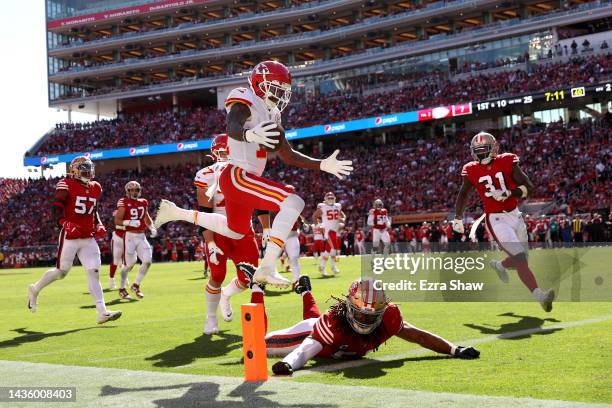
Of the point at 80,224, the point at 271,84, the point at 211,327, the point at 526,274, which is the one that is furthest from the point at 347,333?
the point at 80,224

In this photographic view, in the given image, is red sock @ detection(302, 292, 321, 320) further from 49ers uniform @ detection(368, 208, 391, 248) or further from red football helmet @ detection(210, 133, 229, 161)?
49ers uniform @ detection(368, 208, 391, 248)

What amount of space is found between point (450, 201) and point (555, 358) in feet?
110

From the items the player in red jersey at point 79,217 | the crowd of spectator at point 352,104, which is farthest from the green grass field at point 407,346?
the crowd of spectator at point 352,104

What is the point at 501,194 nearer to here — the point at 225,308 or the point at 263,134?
the point at 225,308

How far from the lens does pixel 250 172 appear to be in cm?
689

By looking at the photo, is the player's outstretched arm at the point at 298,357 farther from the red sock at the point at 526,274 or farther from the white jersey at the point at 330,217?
the white jersey at the point at 330,217

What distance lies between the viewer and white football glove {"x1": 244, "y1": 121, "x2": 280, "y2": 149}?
20.6 ft

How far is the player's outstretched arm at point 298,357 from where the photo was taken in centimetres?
555

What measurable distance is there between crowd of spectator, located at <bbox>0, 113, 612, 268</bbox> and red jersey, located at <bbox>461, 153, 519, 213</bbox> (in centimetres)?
2380

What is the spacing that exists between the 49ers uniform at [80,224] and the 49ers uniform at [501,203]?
4.93 meters

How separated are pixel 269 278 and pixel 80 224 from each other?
453 cm

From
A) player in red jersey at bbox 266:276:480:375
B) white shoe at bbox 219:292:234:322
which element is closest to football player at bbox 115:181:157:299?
white shoe at bbox 219:292:234:322

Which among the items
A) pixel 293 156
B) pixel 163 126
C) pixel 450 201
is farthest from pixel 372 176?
pixel 293 156

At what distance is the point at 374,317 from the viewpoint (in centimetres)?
580
